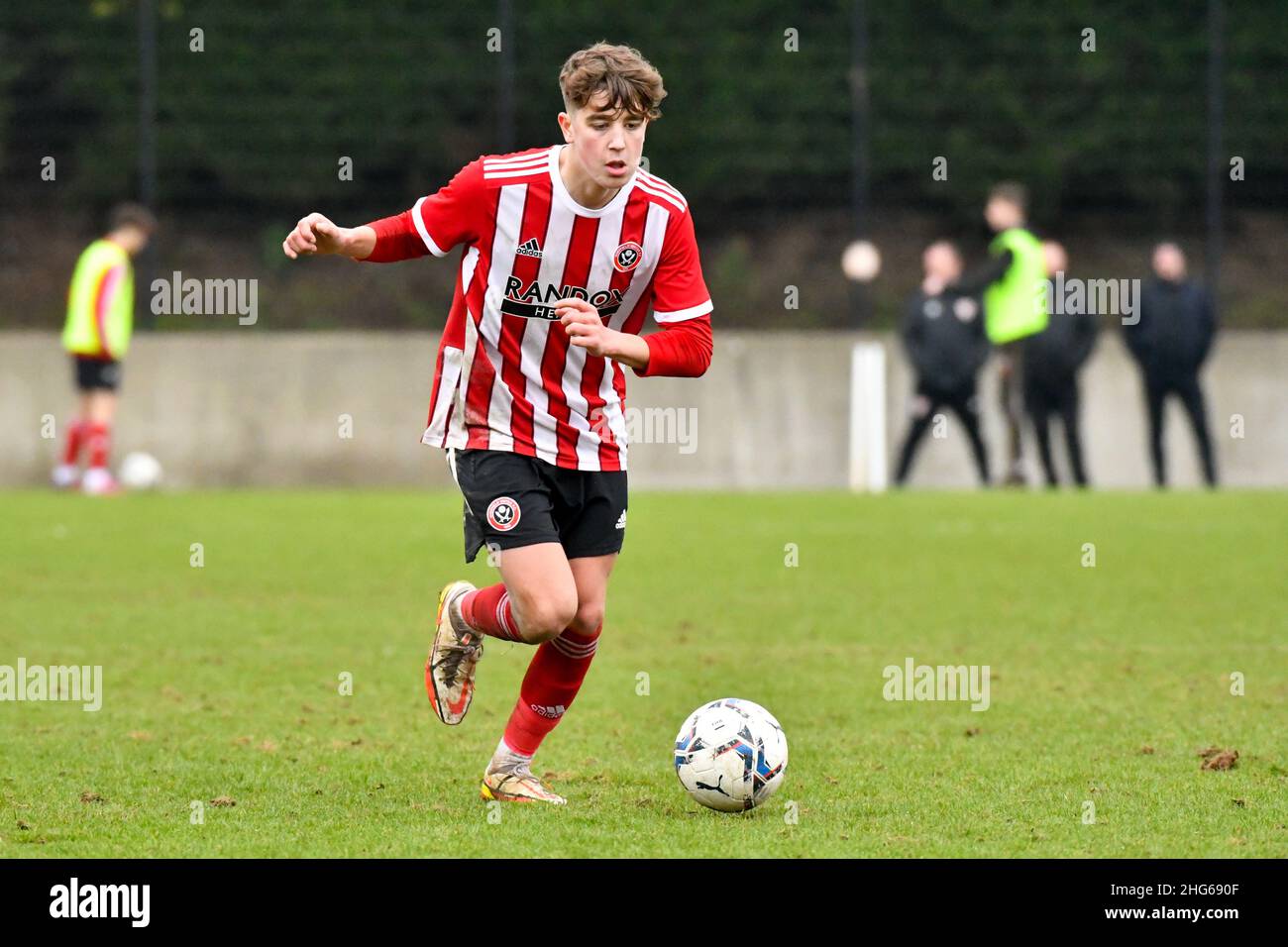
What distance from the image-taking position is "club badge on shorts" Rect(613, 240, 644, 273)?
545 cm

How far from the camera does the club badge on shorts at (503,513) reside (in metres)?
5.47

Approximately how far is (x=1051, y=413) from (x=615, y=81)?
43.3 ft

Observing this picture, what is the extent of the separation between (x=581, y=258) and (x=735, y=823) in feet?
5.23

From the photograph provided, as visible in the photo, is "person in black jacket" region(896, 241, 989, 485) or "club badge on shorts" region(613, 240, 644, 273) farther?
"person in black jacket" region(896, 241, 989, 485)

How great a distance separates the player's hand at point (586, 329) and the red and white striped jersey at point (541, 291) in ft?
1.36

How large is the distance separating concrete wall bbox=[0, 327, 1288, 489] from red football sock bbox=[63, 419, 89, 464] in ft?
2.57

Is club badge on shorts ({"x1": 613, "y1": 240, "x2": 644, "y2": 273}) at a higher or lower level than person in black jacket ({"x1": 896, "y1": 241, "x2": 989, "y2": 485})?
lower

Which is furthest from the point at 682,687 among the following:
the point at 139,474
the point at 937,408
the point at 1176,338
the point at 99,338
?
the point at 1176,338

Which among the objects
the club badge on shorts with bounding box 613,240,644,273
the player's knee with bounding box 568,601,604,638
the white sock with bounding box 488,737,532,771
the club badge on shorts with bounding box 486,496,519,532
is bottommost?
the white sock with bounding box 488,737,532,771

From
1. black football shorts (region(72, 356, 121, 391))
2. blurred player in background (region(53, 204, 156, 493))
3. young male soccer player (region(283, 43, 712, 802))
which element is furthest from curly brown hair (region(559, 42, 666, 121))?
black football shorts (region(72, 356, 121, 391))

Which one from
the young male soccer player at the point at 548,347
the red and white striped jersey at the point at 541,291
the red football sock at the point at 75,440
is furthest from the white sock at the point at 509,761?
the red football sock at the point at 75,440

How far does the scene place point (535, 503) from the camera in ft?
18.1

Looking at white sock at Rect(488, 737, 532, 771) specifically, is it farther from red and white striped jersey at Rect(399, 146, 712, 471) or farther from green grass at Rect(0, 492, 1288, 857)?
red and white striped jersey at Rect(399, 146, 712, 471)

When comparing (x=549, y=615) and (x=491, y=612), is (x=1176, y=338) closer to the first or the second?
(x=491, y=612)
